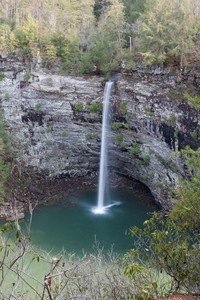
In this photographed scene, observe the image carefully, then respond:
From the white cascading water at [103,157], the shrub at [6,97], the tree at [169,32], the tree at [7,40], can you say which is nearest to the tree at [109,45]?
the white cascading water at [103,157]

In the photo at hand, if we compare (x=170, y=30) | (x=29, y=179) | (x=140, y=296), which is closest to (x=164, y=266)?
(x=140, y=296)

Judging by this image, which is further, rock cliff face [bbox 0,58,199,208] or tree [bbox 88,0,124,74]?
tree [bbox 88,0,124,74]

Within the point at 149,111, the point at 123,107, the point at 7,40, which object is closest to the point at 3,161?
the point at 7,40

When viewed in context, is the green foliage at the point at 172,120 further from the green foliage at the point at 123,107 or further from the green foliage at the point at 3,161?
the green foliage at the point at 3,161

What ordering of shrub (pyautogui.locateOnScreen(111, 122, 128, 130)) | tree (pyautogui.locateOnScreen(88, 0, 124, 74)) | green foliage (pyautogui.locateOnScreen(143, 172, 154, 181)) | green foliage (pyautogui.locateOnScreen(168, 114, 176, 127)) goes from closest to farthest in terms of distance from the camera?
green foliage (pyautogui.locateOnScreen(168, 114, 176, 127)) < tree (pyautogui.locateOnScreen(88, 0, 124, 74)) < green foliage (pyautogui.locateOnScreen(143, 172, 154, 181)) < shrub (pyautogui.locateOnScreen(111, 122, 128, 130))

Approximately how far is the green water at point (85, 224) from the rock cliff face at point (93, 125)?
1491mm

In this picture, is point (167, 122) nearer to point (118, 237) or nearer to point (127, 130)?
point (127, 130)

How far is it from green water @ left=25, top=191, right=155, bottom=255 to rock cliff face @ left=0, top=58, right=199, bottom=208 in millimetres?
1491

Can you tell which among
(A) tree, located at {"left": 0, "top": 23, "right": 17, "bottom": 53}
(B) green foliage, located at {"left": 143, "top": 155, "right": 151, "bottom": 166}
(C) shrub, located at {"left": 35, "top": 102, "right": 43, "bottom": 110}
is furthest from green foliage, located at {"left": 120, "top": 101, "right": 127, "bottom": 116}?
(A) tree, located at {"left": 0, "top": 23, "right": 17, "bottom": 53}

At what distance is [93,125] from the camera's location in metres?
19.2

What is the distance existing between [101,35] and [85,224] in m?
8.98

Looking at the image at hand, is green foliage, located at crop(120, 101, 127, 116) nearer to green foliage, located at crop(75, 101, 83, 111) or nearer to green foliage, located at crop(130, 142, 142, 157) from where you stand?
green foliage, located at crop(130, 142, 142, 157)

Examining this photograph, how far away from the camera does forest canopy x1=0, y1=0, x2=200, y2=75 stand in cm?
1560

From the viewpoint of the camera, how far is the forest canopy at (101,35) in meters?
15.6
